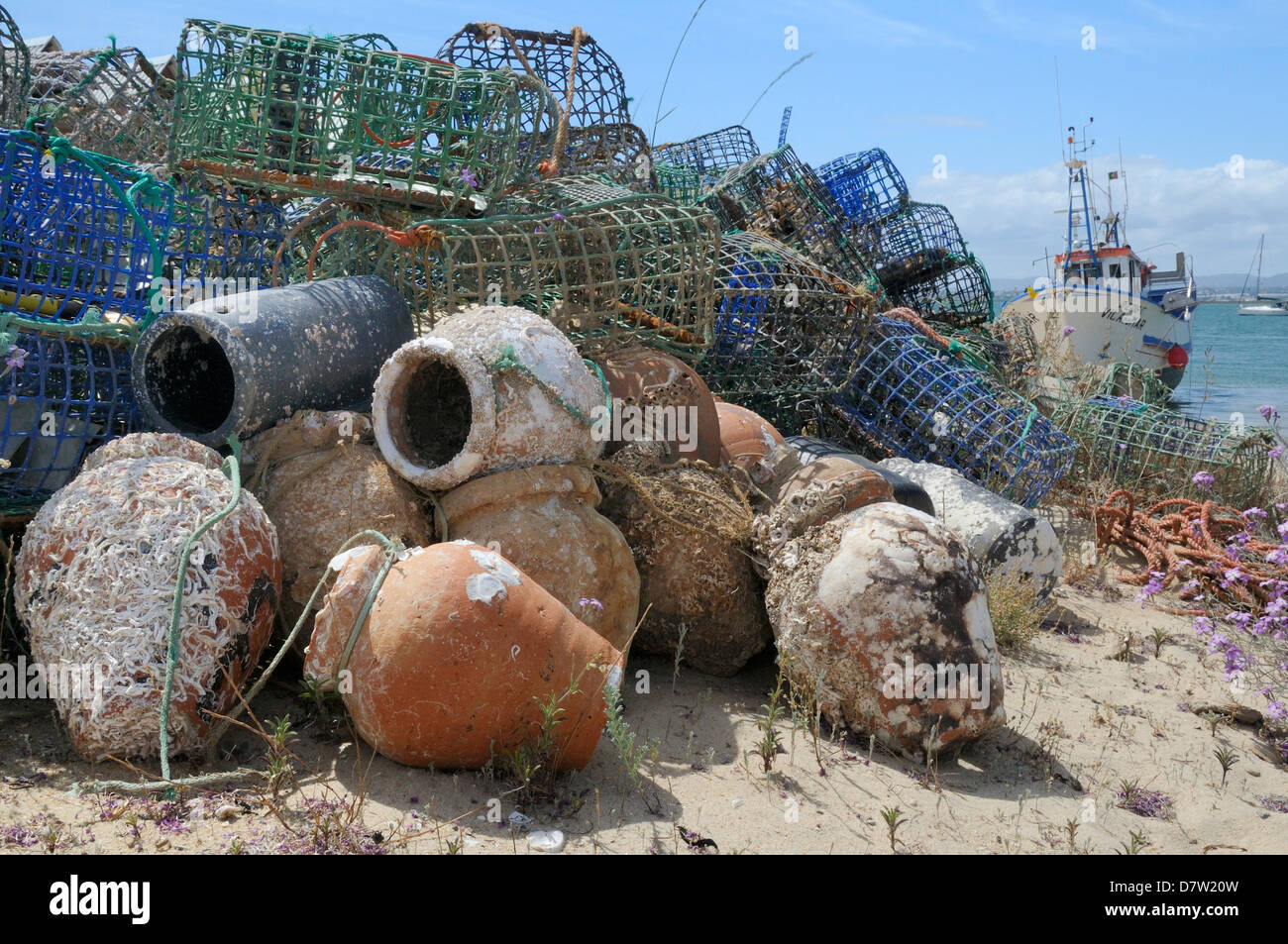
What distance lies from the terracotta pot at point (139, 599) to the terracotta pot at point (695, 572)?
138 cm

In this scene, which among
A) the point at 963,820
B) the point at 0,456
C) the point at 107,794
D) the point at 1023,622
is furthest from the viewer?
the point at 1023,622

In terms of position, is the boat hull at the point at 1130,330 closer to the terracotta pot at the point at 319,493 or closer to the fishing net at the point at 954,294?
the fishing net at the point at 954,294

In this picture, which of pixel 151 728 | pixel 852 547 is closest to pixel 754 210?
pixel 852 547

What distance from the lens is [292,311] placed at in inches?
148

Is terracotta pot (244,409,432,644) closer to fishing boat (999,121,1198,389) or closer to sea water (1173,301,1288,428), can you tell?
sea water (1173,301,1288,428)

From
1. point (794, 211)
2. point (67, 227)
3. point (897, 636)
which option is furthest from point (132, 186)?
point (794, 211)

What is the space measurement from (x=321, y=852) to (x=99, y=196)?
2.72 meters

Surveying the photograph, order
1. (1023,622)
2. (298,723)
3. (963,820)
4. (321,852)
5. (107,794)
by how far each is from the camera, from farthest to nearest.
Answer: (1023,622), (298,723), (963,820), (107,794), (321,852)

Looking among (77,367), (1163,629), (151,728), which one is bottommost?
(1163,629)

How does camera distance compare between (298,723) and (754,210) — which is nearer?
(298,723)

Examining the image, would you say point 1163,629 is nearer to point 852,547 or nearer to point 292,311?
point 852,547

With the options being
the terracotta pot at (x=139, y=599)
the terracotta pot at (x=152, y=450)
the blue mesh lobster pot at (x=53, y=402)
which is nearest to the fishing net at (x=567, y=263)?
Answer: the blue mesh lobster pot at (x=53, y=402)

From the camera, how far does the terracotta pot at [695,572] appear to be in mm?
3824

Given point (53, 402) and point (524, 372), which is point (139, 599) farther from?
point (524, 372)
